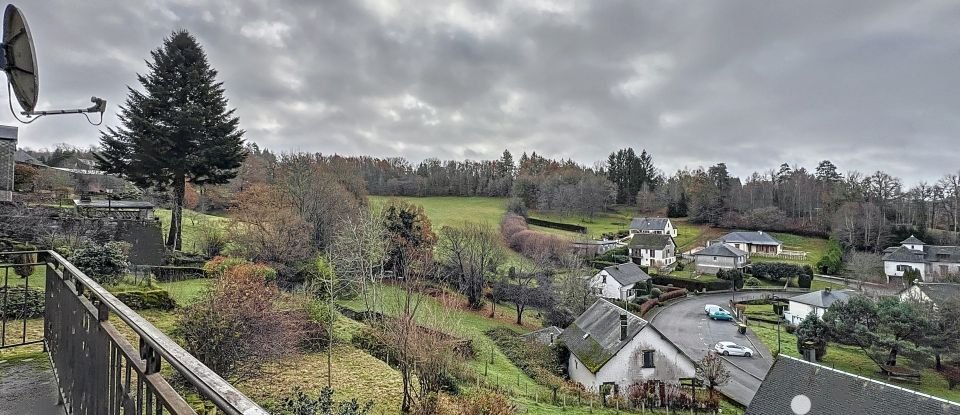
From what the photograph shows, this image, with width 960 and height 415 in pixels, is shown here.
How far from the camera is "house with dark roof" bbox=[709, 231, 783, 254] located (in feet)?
196

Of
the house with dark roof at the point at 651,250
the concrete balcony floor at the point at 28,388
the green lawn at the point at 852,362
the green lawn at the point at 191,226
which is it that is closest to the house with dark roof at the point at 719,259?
the house with dark roof at the point at 651,250

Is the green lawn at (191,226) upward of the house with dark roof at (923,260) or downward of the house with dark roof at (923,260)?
upward

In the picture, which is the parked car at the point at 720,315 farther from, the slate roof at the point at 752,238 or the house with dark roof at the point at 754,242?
the slate roof at the point at 752,238

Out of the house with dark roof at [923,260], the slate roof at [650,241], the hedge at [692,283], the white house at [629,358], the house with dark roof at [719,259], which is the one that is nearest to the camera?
the white house at [629,358]

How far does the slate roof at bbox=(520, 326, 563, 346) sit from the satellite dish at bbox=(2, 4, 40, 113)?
76.4 ft

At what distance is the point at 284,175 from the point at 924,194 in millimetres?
85729

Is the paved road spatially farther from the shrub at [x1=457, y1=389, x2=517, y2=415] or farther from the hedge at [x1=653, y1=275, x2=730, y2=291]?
the shrub at [x1=457, y1=389, x2=517, y2=415]

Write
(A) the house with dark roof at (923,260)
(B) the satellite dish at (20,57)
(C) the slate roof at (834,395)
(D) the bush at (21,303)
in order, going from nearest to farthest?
(B) the satellite dish at (20,57)
(D) the bush at (21,303)
(C) the slate roof at (834,395)
(A) the house with dark roof at (923,260)

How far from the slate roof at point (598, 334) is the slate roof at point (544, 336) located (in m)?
0.83

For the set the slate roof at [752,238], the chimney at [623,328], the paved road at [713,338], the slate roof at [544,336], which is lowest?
the paved road at [713,338]

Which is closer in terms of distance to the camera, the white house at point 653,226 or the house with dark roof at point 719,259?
the house with dark roof at point 719,259

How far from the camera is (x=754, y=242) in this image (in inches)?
2370

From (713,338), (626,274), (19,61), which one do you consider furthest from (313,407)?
(626,274)

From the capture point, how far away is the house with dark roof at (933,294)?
26812 millimetres
